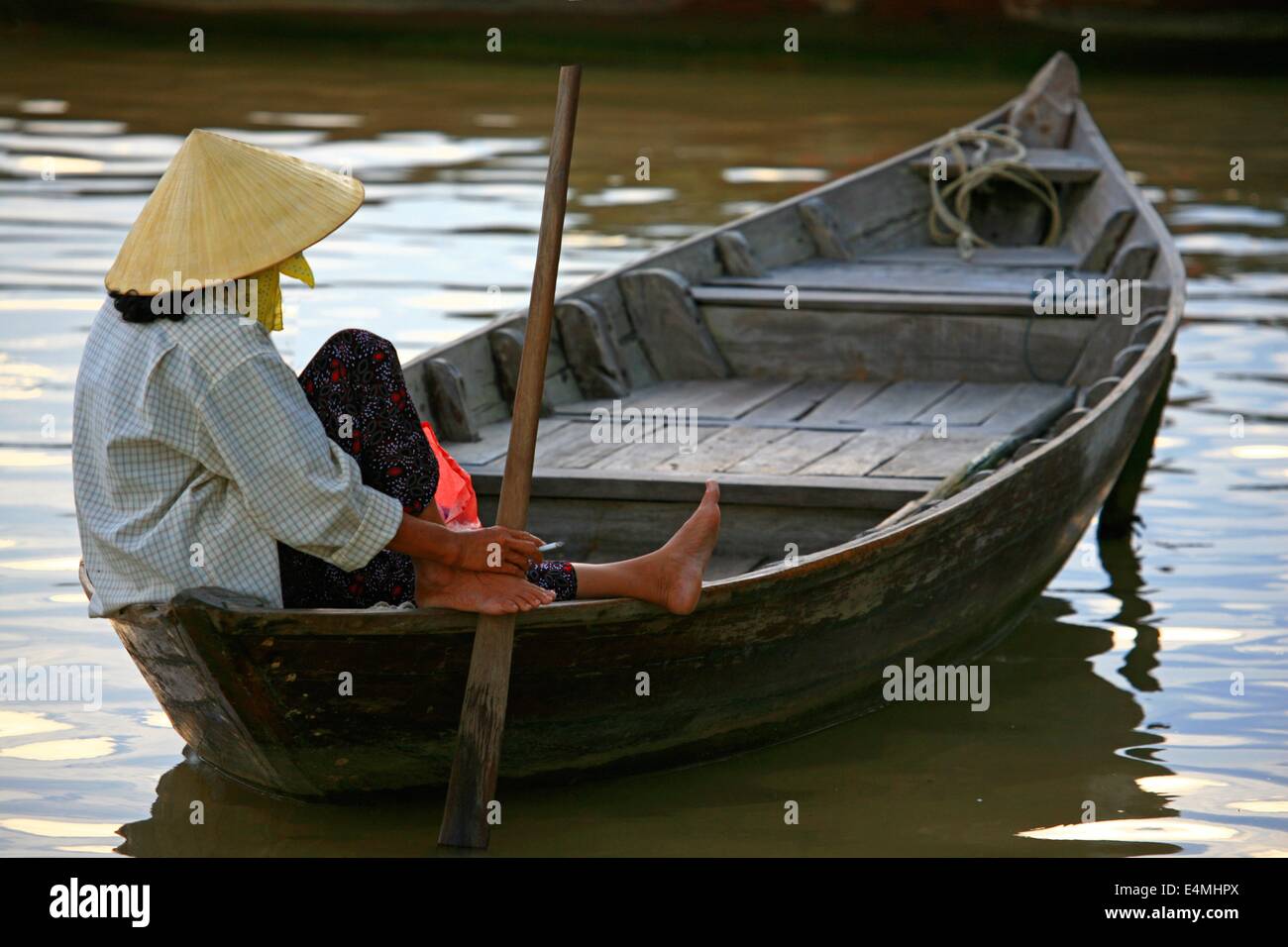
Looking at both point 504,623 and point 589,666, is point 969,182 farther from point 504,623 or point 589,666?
point 504,623

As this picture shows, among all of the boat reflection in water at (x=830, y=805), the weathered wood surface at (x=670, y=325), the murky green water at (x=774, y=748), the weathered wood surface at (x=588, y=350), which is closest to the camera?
the boat reflection in water at (x=830, y=805)

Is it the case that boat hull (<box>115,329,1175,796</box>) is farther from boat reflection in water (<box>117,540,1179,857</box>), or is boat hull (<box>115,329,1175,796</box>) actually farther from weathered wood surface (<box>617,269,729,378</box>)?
weathered wood surface (<box>617,269,729,378</box>)

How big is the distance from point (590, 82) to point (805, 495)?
13.2m

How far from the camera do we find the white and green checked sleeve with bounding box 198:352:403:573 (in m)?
2.84

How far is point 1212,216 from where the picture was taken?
10305 mm

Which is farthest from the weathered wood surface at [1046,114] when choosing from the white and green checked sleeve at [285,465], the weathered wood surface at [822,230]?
the white and green checked sleeve at [285,465]

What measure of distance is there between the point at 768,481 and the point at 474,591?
1.26m

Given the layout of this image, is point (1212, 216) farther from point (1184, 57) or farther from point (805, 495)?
point (1184, 57)

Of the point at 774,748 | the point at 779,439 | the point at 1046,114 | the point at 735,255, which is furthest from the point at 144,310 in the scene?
the point at 1046,114

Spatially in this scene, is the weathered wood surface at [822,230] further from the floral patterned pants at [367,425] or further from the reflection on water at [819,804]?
the floral patterned pants at [367,425]

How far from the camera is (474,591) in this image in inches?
118

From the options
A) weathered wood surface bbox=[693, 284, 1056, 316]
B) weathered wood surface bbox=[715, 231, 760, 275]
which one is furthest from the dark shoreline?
weathered wood surface bbox=[693, 284, 1056, 316]

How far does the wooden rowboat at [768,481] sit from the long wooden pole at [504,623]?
5 centimetres

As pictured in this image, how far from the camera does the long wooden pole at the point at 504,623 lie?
119 inches
